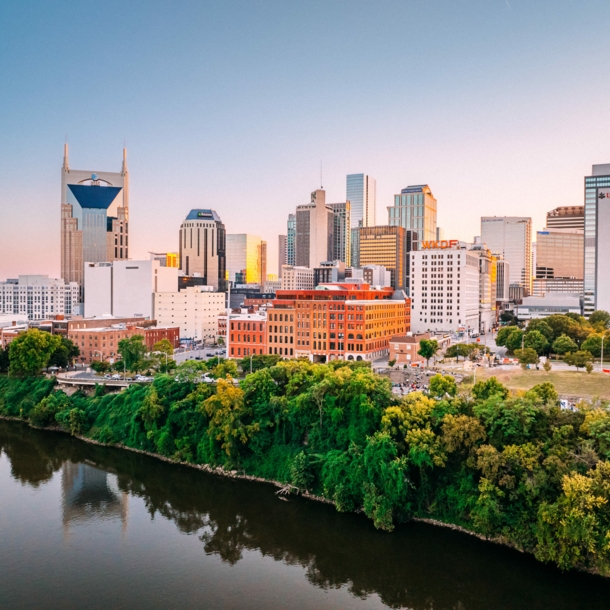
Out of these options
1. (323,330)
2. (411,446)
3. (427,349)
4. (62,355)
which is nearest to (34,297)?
(62,355)

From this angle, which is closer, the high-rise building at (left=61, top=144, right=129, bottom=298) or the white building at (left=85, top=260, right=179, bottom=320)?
the white building at (left=85, top=260, right=179, bottom=320)

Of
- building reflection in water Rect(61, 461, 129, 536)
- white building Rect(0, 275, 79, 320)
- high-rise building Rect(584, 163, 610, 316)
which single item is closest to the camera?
building reflection in water Rect(61, 461, 129, 536)

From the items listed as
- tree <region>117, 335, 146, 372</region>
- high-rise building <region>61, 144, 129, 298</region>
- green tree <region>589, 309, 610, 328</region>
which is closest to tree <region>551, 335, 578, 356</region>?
green tree <region>589, 309, 610, 328</region>

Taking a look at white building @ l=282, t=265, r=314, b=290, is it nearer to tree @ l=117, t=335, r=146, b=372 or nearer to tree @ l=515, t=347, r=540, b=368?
tree @ l=117, t=335, r=146, b=372

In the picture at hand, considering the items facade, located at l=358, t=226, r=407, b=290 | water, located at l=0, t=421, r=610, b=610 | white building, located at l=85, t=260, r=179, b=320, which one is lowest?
water, located at l=0, t=421, r=610, b=610

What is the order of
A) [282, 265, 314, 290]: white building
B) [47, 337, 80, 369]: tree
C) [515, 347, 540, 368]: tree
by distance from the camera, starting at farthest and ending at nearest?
[282, 265, 314, 290]: white building < [47, 337, 80, 369]: tree < [515, 347, 540, 368]: tree

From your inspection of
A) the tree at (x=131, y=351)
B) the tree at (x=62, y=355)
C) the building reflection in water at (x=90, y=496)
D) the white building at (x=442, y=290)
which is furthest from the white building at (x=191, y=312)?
the building reflection in water at (x=90, y=496)

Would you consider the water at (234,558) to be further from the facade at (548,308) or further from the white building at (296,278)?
the white building at (296,278)

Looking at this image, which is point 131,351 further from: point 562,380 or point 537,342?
point 537,342
